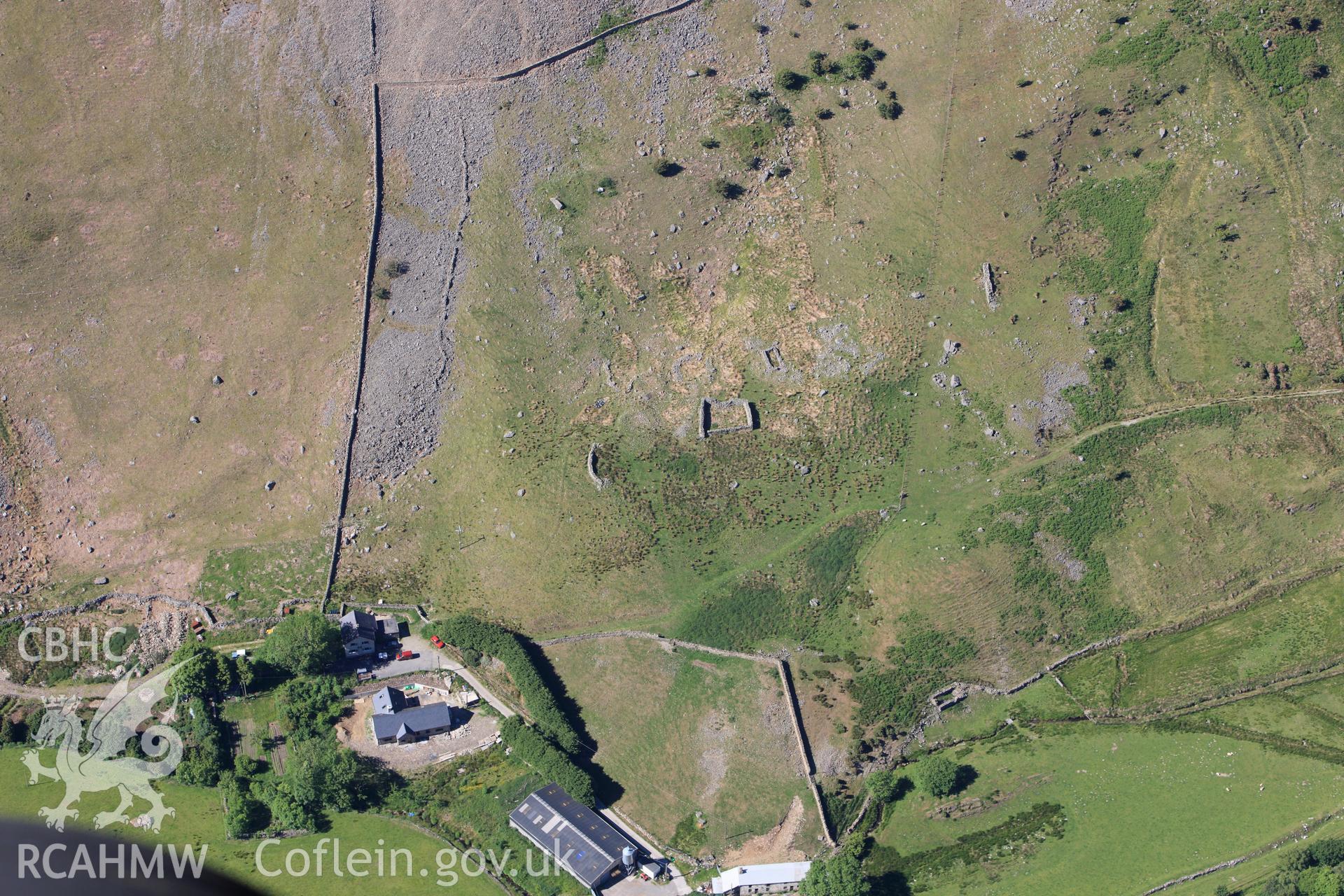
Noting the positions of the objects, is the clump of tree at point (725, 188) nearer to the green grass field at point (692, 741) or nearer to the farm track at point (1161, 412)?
the farm track at point (1161, 412)

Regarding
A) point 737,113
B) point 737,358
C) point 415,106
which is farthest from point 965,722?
point 415,106

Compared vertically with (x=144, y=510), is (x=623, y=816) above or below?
below

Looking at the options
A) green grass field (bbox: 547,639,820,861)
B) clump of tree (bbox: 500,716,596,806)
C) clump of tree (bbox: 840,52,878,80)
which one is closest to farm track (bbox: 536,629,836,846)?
green grass field (bbox: 547,639,820,861)

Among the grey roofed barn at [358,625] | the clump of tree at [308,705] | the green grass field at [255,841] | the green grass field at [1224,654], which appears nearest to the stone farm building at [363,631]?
the grey roofed barn at [358,625]

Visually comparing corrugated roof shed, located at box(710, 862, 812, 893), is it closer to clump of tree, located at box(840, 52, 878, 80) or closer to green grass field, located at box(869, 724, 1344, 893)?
green grass field, located at box(869, 724, 1344, 893)

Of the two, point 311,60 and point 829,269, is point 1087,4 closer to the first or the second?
point 829,269

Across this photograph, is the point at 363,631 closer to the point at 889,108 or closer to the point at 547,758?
the point at 547,758
